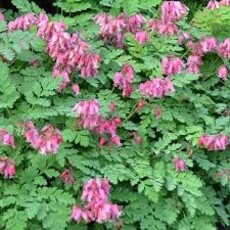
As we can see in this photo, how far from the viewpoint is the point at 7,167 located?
3.13 metres

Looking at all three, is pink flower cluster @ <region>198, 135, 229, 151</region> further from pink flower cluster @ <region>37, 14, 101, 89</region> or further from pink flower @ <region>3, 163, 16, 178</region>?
pink flower @ <region>3, 163, 16, 178</region>

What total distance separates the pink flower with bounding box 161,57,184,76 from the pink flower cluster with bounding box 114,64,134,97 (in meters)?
0.26

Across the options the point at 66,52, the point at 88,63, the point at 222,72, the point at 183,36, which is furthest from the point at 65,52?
the point at 222,72

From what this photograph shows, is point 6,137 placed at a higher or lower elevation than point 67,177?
higher

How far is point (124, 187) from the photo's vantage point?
3.59 metres

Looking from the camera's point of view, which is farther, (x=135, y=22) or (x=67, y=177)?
(x=135, y=22)

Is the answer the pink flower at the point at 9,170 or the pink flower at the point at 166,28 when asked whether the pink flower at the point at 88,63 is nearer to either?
the pink flower at the point at 166,28

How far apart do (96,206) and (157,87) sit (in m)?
0.95

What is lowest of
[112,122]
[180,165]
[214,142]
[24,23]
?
[180,165]

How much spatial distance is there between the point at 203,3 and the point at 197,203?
236 centimetres

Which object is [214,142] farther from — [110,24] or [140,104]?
[110,24]

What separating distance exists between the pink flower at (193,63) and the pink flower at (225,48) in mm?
171

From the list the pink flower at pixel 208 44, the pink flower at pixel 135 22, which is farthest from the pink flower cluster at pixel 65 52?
the pink flower at pixel 208 44

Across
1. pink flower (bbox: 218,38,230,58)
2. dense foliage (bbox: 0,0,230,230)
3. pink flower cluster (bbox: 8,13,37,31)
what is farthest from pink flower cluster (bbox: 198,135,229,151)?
pink flower cluster (bbox: 8,13,37,31)
